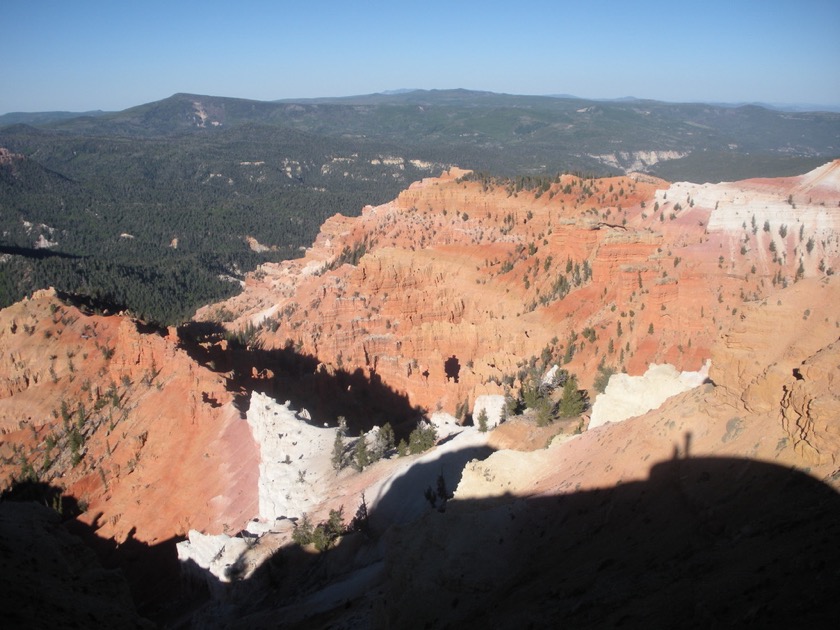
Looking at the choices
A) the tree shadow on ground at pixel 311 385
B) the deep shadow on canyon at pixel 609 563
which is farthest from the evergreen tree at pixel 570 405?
the tree shadow on ground at pixel 311 385

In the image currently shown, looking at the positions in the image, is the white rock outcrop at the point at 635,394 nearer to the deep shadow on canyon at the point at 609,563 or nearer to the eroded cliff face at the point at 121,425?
the deep shadow on canyon at the point at 609,563

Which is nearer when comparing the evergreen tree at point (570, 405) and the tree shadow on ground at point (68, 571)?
the tree shadow on ground at point (68, 571)

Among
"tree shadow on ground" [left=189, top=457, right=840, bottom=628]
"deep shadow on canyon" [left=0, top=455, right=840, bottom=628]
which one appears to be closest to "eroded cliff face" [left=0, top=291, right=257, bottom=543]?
"deep shadow on canyon" [left=0, top=455, right=840, bottom=628]

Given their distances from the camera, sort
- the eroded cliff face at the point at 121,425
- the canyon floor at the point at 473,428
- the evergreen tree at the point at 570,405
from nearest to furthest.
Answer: the canyon floor at the point at 473,428 → the evergreen tree at the point at 570,405 → the eroded cliff face at the point at 121,425

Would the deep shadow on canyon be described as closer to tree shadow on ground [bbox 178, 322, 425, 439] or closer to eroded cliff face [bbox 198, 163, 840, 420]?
tree shadow on ground [bbox 178, 322, 425, 439]

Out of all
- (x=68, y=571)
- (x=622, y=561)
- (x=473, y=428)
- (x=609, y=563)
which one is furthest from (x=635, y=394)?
(x=68, y=571)

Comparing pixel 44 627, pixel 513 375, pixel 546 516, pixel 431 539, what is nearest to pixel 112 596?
pixel 44 627

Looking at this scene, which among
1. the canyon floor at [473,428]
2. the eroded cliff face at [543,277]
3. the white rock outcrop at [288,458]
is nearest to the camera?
the canyon floor at [473,428]
